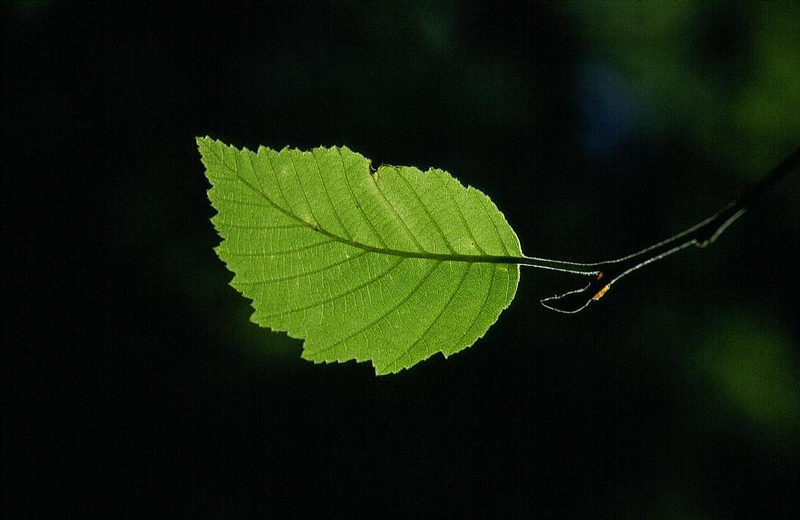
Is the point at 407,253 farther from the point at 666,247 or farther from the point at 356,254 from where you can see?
the point at 666,247

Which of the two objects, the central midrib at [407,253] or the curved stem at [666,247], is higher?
the central midrib at [407,253]

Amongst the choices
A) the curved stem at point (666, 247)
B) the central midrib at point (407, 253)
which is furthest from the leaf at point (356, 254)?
the curved stem at point (666, 247)

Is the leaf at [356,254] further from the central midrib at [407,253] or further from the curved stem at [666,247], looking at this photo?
the curved stem at [666,247]

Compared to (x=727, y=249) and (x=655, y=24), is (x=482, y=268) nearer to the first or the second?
(x=727, y=249)

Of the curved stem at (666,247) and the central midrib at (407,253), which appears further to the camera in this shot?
the central midrib at (407,253)

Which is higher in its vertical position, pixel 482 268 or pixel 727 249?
pixel 727 249

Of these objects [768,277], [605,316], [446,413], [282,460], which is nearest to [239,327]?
[282,460]

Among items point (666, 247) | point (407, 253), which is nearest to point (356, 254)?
point (407, 253)
